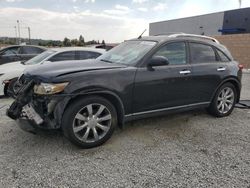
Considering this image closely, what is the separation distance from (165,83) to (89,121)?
1.45 metres

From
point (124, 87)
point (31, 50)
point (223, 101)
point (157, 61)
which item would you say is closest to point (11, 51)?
point (31, 50)

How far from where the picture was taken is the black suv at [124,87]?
133 inches

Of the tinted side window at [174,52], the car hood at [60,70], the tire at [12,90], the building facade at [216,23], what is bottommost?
the tire at [12,90]

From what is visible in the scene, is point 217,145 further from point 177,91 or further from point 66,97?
point 66,97

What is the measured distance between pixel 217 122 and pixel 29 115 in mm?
3462

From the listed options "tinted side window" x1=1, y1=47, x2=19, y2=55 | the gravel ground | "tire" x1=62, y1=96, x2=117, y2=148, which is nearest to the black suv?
"tire" x1=62, y1=96, x2=117, y2=148

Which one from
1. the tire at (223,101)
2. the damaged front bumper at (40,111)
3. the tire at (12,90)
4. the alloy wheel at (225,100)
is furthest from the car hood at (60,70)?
the alloy wheel at (225,100)

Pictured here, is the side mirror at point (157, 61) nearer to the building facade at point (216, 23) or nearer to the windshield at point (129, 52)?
the windshield at point (129, 52)

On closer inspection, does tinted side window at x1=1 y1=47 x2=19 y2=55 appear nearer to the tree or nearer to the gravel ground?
the gravel ground

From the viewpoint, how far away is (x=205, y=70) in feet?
15.2

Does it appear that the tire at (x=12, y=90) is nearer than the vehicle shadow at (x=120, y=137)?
No

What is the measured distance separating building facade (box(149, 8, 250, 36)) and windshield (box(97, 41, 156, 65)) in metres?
20.3

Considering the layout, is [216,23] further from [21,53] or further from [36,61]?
[36,61]

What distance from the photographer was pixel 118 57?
442cm
